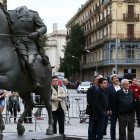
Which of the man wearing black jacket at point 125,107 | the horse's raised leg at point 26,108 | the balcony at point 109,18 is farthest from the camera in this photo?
the balcony at point 109,18

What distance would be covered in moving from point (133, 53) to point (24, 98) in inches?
2641

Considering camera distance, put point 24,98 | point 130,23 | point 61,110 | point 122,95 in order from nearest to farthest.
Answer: point 24,98 → point 122,95 → point 61,110 → point 130,23

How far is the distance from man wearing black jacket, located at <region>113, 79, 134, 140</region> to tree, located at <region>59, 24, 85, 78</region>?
80.4 metres

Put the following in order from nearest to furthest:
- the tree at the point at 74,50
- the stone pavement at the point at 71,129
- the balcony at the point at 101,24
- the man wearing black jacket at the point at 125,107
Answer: the man wearing black jacket at the point at 125,107
the stone pavement at the point at 71,129
the balcony at the point at 101,24
the tree at the point at 74,50

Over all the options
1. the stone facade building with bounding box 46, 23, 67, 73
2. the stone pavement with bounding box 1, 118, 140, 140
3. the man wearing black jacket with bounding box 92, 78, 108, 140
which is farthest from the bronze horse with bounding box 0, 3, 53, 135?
the stone facade building with bounding box 46, 23, 67, 73

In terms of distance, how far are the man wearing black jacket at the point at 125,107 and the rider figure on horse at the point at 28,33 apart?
10.8 ft

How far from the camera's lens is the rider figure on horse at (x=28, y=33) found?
28.1 ft

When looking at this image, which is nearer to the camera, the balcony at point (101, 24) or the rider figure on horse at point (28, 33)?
the rider figure on horse at point (28, 33)

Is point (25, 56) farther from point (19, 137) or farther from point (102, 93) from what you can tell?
point (102, 93)

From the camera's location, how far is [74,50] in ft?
304

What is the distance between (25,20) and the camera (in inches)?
346

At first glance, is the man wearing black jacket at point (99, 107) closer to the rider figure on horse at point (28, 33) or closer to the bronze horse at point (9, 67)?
the bronze horse at point (9, 67)

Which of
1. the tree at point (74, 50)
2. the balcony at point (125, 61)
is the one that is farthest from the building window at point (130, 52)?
the tree at point (74, 50)

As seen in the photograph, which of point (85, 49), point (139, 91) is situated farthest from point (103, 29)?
point (139, 91)
